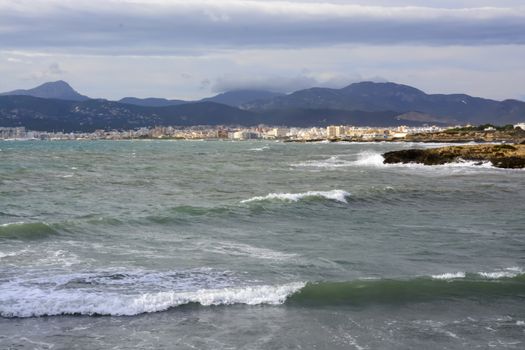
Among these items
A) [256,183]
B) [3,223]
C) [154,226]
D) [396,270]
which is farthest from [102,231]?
[256,183]

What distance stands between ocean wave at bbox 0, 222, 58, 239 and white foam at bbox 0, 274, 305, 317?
628 centimetres

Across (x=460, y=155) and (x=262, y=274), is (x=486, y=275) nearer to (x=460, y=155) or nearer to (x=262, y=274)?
(x=262, y=274)

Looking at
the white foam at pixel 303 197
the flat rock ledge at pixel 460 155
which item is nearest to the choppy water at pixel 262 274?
the white foam at pixel 303 197

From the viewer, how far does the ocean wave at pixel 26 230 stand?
60.7 ft

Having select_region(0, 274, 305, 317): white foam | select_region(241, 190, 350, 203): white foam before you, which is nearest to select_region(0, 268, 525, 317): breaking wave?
select_region(0, 274, 305, 317): white foam

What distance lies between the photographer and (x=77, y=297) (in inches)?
460

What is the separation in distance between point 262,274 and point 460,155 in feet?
162

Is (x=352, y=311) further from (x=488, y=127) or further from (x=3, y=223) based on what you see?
(x=488, y=127)

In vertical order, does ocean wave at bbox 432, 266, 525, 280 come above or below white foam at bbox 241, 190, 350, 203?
below

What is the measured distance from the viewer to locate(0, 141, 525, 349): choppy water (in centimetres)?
1020

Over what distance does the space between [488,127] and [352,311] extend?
178 m

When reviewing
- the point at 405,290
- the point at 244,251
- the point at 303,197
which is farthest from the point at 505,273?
the point at 303,197

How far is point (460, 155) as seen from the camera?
2343 inches

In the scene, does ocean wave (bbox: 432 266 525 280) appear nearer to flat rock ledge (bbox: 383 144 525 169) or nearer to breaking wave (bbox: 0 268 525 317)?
breaking wave (bbox: 0 268 525 317)
